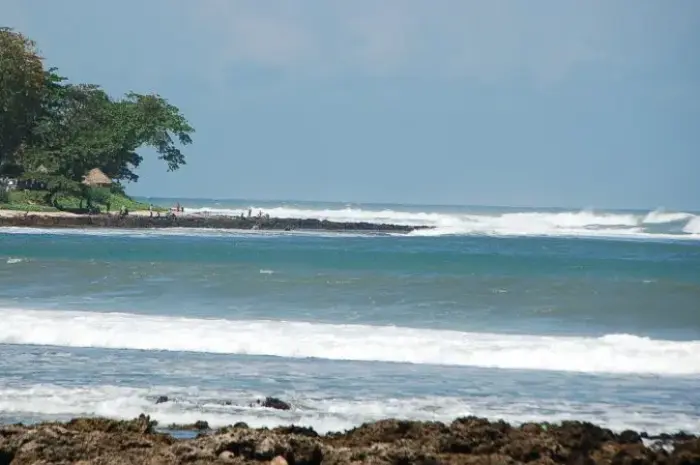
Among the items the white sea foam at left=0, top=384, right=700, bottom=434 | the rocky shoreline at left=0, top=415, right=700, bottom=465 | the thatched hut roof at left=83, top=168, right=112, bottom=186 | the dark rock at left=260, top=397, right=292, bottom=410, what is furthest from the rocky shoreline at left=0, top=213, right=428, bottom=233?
the rocky shoreline at left=0, top=415, right=700, bottom=465

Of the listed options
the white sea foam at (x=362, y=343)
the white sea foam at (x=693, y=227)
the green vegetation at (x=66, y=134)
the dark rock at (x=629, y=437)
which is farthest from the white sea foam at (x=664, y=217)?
the dark rock at (x=629, y=437)

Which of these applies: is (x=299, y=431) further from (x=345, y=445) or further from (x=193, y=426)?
(x=193, y=426)

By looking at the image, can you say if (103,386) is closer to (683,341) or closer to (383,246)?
(683,341)

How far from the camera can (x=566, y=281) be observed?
111ft

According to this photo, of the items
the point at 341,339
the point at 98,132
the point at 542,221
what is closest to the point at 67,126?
→ the point at 98,132

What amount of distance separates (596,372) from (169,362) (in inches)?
261

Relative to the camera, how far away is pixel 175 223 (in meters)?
67.2

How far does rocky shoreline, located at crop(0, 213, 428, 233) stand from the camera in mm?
58656

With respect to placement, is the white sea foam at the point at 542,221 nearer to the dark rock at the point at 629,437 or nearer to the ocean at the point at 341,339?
the ocean at the point at 341,339

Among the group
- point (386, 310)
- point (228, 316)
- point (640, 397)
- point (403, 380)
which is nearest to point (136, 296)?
point (228, 316)

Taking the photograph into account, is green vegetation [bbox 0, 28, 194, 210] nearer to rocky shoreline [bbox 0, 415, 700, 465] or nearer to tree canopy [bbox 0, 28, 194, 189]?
tree canopy [bbox 0, 28, 194, 189]

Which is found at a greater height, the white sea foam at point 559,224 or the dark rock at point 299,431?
the white sea foam at point 559,224

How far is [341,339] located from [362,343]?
0.54 metres

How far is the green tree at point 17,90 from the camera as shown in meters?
62.1
